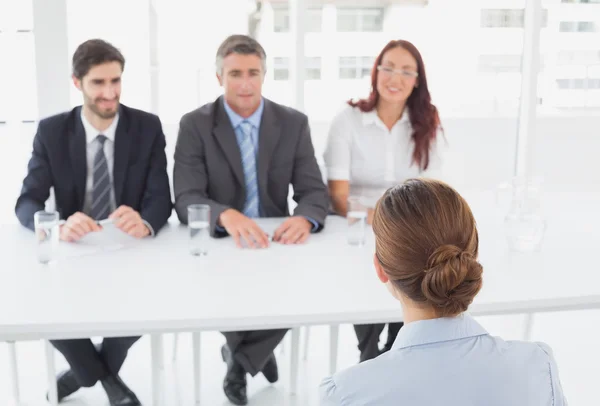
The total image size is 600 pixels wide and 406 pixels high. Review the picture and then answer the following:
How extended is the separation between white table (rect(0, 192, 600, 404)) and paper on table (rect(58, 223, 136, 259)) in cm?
4

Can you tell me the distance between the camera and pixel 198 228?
2068mm

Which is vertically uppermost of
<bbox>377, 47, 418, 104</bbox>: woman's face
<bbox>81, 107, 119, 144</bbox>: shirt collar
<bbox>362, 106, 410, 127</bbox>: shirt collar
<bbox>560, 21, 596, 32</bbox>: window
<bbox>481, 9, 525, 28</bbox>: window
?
<bbox>481, 9, 525, 28</bbox>: window

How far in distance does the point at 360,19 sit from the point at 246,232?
490 cm

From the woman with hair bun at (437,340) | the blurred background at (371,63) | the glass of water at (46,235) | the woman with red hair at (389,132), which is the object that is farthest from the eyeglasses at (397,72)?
the blurred background at (371,63)

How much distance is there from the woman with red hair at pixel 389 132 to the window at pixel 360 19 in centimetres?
388

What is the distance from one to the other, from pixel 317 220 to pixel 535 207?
0.69 metres

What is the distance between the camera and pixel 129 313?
1628mm

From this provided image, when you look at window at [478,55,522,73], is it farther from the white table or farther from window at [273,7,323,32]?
the white table

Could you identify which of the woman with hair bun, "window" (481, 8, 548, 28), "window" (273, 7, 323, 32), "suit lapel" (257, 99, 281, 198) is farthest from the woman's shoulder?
"window" (481, 8, 548, 28)

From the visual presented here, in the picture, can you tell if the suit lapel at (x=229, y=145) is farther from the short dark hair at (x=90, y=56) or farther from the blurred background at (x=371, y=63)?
the blurred background at (x=371, y=63)

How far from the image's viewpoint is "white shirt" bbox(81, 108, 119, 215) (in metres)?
2.49

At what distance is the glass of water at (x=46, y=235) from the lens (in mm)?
1964

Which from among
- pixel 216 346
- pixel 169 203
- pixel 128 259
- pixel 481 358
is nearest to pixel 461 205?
pixel 481 358

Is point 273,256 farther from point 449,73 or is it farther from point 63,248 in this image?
point 449,73
